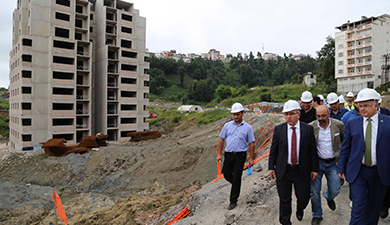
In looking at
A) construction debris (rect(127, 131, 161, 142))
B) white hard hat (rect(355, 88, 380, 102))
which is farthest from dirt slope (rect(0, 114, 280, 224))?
construction debris (rect(127, 131, 161, 142))

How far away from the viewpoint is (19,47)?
29.0 metres

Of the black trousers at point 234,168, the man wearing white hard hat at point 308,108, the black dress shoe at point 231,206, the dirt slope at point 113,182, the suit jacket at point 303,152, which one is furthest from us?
the dirt slope at point 113,182

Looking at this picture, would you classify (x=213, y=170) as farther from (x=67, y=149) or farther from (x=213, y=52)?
(x=213, y=52)

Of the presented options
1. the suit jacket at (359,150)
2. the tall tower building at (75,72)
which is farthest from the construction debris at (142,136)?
the suit jacket at (359,150)

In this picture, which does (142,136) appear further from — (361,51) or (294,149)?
(361,51)

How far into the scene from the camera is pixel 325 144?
432 centimetres

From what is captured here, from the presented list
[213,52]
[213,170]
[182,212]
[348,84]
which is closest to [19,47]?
[213,170]

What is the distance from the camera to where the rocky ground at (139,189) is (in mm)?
5547

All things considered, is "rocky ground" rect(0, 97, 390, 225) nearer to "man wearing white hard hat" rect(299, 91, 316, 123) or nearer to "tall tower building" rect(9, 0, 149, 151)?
"man wearing white hard hat" rect(299, 91, 316, 123)

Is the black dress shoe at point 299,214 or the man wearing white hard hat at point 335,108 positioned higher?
the man wearing white hard hat at point 335,108

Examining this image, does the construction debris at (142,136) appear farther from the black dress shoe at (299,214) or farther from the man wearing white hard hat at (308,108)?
the black dress shoe at (299,214)

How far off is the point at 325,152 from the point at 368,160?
0.97 meters

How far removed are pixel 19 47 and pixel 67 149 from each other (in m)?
13.8

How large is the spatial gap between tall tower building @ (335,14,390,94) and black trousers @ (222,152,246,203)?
4452cm
